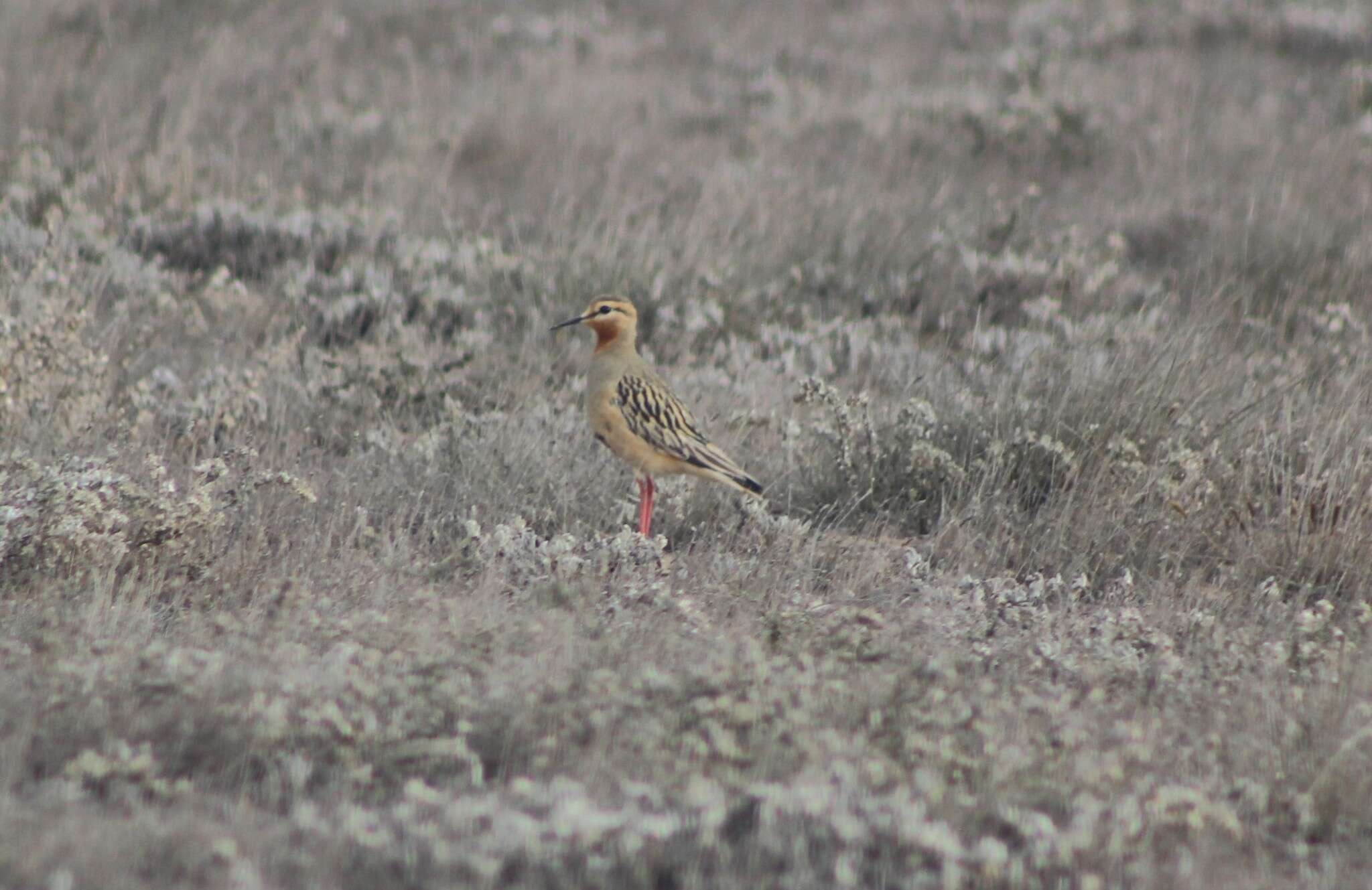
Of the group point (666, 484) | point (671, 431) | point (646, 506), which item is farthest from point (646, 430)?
point (666, 484)

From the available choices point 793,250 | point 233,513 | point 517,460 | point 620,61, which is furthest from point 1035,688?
point 620,61

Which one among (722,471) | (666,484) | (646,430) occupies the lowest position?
(666,484)

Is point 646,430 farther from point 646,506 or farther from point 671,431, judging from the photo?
point 646,506

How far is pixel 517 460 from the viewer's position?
210 inches

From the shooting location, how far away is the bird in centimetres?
497

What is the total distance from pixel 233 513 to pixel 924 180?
249 inches

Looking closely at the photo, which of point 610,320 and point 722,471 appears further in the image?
point 610,320

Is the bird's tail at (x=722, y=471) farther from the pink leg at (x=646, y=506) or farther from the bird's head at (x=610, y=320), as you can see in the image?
the bird's head at (x=610, y=320)

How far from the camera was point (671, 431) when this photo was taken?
4.96m

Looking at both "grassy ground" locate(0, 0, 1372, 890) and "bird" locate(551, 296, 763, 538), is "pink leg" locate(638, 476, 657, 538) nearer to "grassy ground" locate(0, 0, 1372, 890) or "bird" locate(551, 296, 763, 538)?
"bird" locate(551, 296, 763, 538)

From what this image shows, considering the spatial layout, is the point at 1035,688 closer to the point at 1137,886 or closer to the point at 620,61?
the point at 1137,886

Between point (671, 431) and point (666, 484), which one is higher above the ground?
point (671, 431)

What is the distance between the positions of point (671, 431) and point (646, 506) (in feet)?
0.95

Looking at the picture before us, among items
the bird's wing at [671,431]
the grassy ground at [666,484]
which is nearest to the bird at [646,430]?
the bird's wing at [671,431]
